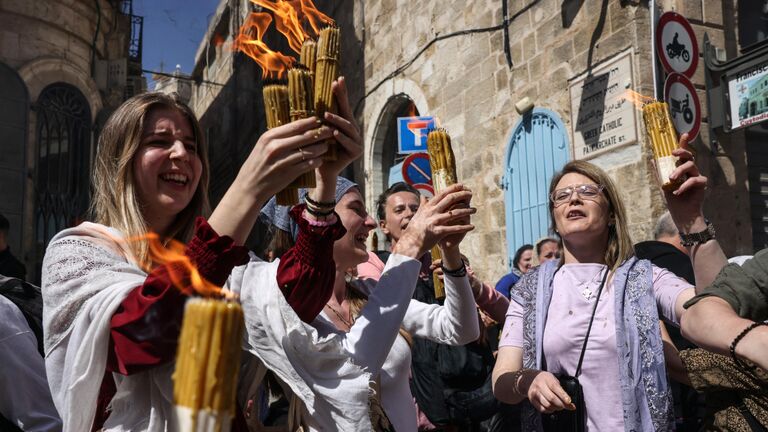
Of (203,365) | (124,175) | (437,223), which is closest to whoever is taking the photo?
(203,365)

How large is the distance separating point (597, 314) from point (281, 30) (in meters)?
1.77

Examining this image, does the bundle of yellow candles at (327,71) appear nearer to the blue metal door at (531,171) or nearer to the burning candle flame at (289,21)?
the burning candle flame at (289,21)

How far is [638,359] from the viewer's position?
255cm

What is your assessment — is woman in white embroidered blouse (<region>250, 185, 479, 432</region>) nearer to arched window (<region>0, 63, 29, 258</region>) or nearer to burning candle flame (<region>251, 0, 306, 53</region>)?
burning candle flame (<region>251, 0, 306, 53</region>)

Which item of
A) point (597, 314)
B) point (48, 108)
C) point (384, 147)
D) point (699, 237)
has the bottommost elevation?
point (597, 314)

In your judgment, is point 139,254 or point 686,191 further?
point 686,191

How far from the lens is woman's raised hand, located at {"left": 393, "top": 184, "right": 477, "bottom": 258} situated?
2.29m

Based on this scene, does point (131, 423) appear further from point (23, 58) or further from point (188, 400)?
point (23, 58)

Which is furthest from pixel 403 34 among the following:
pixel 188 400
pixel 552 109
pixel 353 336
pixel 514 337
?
pixel 188 400

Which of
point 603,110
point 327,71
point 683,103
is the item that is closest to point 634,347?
point 327,71

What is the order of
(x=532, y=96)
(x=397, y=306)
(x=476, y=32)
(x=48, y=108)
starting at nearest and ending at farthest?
(x=397, y=306) < (x=532, y=96) < (x=476, y=32) < (x=48, y=108)

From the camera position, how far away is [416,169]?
337 inches

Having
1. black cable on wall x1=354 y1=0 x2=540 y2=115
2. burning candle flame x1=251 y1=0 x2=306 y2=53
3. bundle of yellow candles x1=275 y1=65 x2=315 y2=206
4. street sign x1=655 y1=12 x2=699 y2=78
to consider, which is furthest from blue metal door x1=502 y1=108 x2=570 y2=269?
bundle of yellow candles x1=275 y1=65 x2=315 y2=206

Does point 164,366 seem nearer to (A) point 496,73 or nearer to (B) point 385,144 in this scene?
(A) point 496,73
